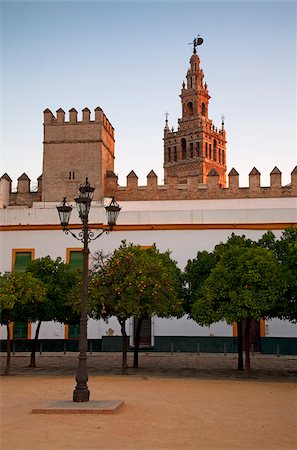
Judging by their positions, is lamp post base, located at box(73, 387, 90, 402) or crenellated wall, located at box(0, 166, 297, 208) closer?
lamp post base, located at box(73, 387, 90, 402)

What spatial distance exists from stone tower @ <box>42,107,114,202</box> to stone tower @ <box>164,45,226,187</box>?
2713 centimetres

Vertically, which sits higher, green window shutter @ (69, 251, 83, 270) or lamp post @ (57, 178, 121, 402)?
green window shutter @ (69, 251, 83, 270)

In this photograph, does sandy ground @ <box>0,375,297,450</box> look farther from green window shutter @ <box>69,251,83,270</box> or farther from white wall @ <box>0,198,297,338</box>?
green window shutter @ <box>69,251,83,270</box>

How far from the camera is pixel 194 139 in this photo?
213 ft

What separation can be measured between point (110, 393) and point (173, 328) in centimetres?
1567

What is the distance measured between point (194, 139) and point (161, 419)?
187 ft

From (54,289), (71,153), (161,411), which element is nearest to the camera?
(161,411)

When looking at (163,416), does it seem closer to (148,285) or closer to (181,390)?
(181,390)

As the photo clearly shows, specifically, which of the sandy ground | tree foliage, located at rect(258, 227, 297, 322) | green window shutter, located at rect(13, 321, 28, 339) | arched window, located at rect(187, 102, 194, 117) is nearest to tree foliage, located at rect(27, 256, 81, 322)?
the sandy ground

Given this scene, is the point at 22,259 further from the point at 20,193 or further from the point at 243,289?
the point at 243,289

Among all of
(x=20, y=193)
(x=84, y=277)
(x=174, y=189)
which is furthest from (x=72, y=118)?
(x=84, y=277)

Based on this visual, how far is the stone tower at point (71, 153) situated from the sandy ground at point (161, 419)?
21780mm

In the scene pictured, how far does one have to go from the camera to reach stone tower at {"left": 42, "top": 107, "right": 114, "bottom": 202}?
117 feet

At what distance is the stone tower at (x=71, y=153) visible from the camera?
35.7 metres
